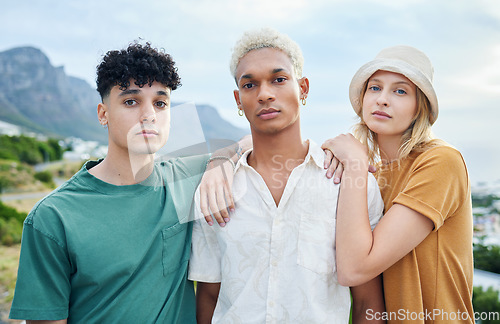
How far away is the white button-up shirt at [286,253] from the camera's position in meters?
2.37

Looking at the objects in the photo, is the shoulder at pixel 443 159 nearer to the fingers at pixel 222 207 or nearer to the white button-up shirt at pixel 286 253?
the white button-up shirt at pixel 286 253

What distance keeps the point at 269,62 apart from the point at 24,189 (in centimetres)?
4101

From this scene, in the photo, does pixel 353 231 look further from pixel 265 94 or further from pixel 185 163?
pixel 185 163

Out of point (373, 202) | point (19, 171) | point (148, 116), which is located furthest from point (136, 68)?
point (19, 171)

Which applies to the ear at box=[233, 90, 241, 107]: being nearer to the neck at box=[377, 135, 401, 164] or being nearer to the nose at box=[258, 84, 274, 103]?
the nose at box=[258, 84, 274, 103]

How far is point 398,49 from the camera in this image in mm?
2699

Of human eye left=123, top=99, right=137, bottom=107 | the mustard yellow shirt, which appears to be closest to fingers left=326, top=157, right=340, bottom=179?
the mustard yellow shirt

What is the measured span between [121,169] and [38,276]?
0.84 metres

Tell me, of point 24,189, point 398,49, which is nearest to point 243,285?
point 398,49

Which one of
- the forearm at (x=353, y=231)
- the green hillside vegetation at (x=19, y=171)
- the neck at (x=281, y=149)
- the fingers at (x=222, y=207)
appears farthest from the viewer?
the green hillside vegetation at (x=19, y=171)

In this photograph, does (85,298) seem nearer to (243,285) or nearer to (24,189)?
(243,285)

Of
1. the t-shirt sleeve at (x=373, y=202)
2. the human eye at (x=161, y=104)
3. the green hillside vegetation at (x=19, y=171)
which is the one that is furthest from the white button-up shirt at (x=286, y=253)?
the green hillside vegetation at (x=19, y=171)

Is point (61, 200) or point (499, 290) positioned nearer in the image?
point (61, 200)

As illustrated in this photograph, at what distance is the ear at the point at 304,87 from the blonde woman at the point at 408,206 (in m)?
0.40
